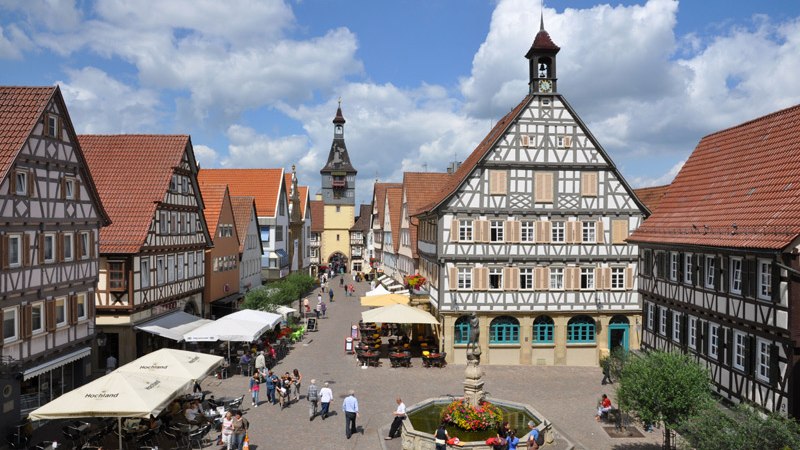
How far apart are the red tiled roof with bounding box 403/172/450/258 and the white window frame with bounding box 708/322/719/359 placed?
866 inches

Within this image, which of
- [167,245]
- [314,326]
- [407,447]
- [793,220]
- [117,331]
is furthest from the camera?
[314,326]

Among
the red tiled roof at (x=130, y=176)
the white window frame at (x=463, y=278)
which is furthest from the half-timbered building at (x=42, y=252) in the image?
the white window frame at (x=463, y=278)

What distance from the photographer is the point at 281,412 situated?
20609 mm

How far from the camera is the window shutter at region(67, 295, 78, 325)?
2103cm

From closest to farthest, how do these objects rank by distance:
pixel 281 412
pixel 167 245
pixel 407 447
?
1. pixel 407 447
2. pixel 281 412
3. pixel 167 245

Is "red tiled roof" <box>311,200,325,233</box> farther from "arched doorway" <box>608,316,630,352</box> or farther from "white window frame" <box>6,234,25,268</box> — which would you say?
"white window frame" <box>6,234,25,268</box>

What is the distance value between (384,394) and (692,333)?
10.6 m

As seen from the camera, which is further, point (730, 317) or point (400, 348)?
point (400, 348)

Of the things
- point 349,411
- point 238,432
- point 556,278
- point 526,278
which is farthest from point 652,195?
point 238,432

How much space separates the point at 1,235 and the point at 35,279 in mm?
2074

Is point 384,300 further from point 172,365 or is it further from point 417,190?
point 172,365

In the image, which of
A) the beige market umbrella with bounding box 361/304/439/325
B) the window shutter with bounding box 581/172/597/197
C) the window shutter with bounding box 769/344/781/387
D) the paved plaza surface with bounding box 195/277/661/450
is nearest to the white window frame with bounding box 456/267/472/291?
the beige market umbrella with bounding box 361/304/439/325

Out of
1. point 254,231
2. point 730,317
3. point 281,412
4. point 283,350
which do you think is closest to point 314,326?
point 283,350

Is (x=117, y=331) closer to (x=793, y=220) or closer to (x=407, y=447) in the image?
(x=407, y=447)
